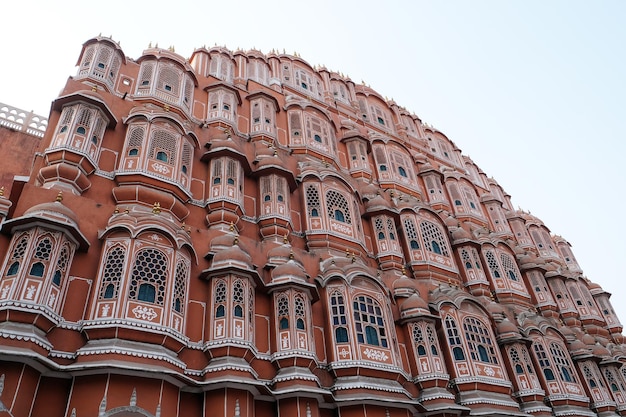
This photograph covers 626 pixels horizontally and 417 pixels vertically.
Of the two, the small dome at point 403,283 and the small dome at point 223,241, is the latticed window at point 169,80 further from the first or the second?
the small dome at point 403,283

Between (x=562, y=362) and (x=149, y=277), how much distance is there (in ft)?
63.6

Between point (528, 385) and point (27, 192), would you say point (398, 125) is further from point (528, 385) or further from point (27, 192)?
Result: point (27, 192)

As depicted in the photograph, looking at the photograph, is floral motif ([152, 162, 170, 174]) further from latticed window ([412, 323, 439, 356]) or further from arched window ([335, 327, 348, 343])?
latticed window ([412, 323, 439, 356])

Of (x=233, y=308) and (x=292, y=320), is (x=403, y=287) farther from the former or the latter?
(x=233, y=308)

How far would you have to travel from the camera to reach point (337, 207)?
20797 millimetres

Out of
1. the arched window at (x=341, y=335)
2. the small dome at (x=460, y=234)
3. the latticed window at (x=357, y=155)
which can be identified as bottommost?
the arched window at (x=341, y=335)

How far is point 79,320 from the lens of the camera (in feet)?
38.2

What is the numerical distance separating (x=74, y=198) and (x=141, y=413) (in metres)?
6.56

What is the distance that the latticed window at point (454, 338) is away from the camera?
17.8 metres

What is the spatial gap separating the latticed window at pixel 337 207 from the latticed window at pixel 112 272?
379 inches

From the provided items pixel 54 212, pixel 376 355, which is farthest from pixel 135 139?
pixel 376 355

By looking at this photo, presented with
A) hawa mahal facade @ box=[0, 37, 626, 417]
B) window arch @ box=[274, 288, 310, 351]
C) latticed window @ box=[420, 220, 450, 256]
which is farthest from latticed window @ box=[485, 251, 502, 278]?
window arch @ box=[274, 288, 310, 351]

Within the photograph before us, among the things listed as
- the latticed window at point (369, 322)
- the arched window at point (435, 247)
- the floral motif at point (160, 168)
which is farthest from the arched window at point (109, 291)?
the arched window at point (435, 247)

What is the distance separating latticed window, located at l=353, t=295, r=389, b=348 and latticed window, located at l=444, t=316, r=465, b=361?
138 inches
